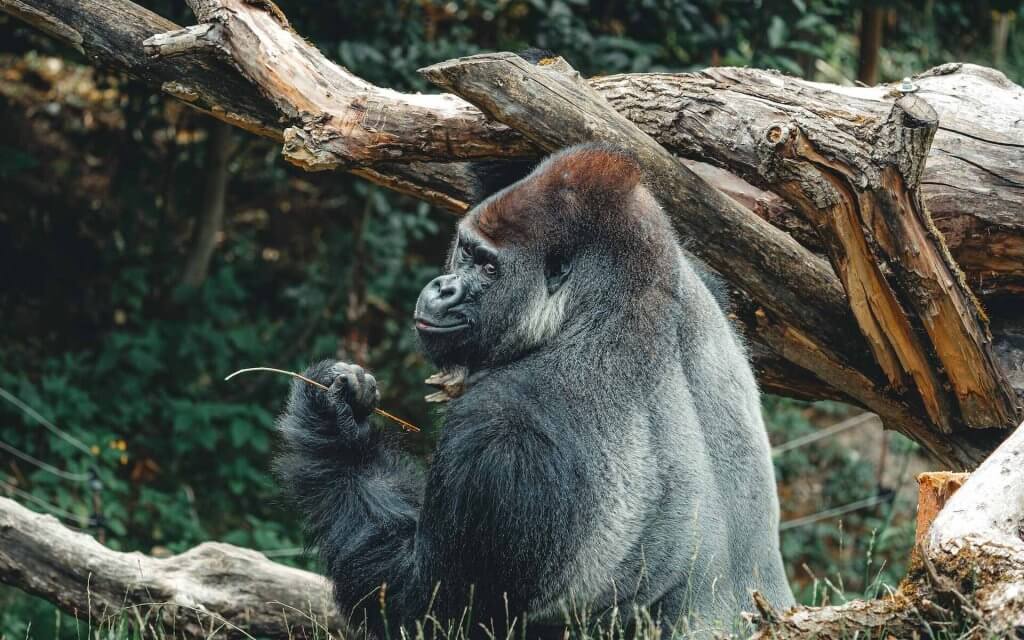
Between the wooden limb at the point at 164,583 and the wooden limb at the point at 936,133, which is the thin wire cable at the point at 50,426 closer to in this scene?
the wooden limb at the point at 164,583

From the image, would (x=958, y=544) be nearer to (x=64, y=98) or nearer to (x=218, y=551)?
(x=218, y=551)

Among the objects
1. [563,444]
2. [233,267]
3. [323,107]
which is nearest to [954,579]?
[563,444]

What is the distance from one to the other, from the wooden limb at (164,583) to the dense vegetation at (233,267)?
1278mm

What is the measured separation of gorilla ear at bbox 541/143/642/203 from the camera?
3.01 m

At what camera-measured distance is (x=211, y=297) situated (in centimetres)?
627

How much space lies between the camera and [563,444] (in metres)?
2.86

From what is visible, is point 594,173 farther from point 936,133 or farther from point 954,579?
point 954,579

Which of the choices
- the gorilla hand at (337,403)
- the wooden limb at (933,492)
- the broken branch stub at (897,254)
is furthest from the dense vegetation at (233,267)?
the wooden limb at (933,492)

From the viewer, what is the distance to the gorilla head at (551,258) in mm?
3027

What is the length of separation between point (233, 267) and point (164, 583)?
10.7 ft

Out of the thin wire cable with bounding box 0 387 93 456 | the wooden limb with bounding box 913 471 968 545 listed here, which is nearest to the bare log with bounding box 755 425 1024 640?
the wooden limb with bounding box 913 471 968 545

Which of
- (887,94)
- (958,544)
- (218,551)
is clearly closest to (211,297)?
(218,551)

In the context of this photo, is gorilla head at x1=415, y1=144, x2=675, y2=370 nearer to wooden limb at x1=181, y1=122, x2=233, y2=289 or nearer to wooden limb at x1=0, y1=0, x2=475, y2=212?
wooden limb at x1=0, y1=0, x2=475, y2=212

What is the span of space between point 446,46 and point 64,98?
2.81 meters
